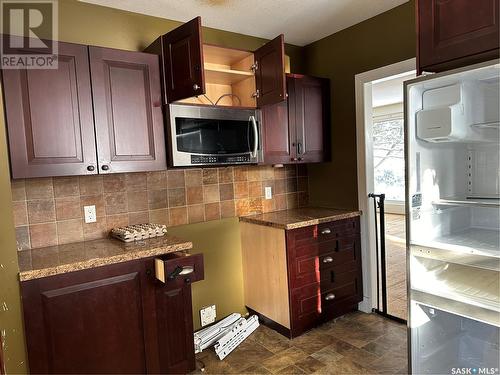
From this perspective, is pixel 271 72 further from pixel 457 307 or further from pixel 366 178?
pixel 457 307

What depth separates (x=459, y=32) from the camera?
1526mm

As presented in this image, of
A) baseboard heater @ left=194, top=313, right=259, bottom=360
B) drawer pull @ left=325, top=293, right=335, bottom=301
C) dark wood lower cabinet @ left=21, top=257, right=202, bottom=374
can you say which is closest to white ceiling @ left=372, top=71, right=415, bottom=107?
drawer pull @ left=325, top=293, right=335, bottom=301

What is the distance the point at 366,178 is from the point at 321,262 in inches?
30.8

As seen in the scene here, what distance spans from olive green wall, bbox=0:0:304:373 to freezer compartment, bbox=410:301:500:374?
149 cm

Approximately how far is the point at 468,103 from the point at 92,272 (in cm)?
207

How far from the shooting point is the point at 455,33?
154cm

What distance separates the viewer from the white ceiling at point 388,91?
4828 mm

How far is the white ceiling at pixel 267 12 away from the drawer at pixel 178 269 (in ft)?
5.43

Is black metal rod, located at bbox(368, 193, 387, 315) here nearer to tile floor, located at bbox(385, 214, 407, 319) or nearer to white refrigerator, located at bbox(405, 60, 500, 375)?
tile floor, located at bbox(385, 214, 407, 319)

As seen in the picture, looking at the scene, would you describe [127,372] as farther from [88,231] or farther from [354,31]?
[354,31]

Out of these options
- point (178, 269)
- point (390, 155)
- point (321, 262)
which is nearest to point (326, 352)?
point (321, 262)

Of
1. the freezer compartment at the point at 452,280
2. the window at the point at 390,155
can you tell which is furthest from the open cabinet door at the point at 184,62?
the window at the point at 390,155

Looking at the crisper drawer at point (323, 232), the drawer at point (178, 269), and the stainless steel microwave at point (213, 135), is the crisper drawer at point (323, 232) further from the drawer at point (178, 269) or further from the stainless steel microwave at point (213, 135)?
the drawer at point (178, 269)

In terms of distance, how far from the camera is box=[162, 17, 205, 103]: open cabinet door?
6.31 ft
